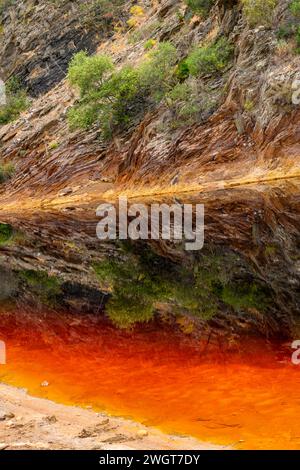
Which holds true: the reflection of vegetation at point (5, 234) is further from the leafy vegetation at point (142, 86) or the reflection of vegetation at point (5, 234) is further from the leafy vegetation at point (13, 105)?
the leafy vegetation at point (13, 105)

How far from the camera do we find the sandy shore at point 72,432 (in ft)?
21.3

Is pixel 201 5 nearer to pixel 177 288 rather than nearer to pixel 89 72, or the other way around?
pixel 89 72

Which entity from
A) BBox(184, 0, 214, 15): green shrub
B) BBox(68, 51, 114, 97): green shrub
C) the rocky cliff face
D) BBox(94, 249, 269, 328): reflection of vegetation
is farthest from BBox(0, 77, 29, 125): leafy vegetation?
BBox(94, 249, 269, 328): reflection of vegetation

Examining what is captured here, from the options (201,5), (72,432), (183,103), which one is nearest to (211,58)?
(183,103)

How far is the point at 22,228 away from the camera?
37688 millimetres

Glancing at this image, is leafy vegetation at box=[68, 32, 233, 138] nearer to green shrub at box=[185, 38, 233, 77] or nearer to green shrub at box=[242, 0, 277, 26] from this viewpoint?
green shrub at box=[185, 38, 233, 77]

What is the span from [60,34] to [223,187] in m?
45.4

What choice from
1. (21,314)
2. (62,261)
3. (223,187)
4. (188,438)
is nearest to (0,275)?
(62,261)

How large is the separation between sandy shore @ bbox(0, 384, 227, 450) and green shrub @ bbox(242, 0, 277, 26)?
3940cm

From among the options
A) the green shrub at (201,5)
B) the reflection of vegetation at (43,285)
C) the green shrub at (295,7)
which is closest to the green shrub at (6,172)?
the green shrub at (201,5)

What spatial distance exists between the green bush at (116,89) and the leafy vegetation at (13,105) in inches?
752

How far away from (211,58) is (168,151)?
330 inches

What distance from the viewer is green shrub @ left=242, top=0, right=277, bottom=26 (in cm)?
4162

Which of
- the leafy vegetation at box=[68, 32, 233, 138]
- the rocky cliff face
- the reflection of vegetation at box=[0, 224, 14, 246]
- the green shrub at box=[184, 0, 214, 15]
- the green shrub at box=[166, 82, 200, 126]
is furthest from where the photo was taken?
the green shrub at box=[184, 0, 214, 15]
